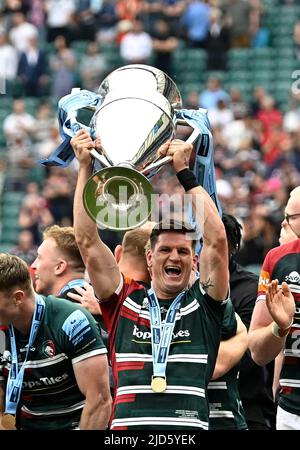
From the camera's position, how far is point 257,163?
16.0 metres

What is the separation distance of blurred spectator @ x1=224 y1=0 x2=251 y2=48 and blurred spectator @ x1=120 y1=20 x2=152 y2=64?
130 cm

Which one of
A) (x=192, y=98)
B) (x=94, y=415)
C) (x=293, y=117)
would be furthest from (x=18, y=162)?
(x=94, y=415)

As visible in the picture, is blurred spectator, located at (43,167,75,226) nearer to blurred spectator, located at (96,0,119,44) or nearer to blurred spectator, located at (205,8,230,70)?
blurred spectator, located at (205,8,230,70)

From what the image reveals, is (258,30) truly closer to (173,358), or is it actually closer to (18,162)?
(18,162)

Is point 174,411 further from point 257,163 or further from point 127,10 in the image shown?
point 127,10

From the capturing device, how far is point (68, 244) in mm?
6301

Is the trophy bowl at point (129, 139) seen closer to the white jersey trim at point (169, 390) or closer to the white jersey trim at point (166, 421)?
the white jersey trim at point (169, 390)

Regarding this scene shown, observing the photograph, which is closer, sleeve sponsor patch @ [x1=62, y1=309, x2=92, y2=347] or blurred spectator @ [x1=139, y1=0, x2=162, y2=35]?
sleeve sponsor patch @ [x1=62, y1=309, x2=92, y2=347]

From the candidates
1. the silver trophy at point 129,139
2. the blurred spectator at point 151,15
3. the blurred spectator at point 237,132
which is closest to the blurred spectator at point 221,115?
the blurred spectator at point 237,132

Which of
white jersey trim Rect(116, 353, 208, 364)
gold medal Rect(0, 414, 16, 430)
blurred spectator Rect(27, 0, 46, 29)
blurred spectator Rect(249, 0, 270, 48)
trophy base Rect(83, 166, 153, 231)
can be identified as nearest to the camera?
trophy base Rect(83, 166, 153, 231)

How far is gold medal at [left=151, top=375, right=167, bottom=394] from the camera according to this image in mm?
4977

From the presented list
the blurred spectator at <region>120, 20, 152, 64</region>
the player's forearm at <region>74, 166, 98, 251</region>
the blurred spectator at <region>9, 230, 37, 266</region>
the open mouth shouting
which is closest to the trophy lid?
the player's forearm at <region>74, 166, 98, 251</region>

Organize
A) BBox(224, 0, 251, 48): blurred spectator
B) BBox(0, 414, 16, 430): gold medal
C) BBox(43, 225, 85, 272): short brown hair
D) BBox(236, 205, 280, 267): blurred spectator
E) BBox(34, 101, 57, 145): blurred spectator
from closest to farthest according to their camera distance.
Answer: BBox(0, 414, 16, 430): gold medal < BBox(43, 225, 85, 272): short brown hair < BBox(236, 205, 280, 267): blurred spectator < BBox(34, 101, 57, 145): blurred spectator < BBox(224, 0, 251, 48): blurred spectator

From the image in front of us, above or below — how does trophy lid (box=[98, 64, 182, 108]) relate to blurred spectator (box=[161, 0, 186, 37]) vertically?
above
